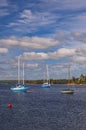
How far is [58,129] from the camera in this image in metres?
52.8

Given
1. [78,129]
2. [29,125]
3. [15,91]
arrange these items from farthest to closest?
[15,91] → [29,125] → [78,129]

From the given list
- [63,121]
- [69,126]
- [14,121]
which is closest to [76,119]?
[63,121]

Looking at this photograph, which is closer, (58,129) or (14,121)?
(58,129)

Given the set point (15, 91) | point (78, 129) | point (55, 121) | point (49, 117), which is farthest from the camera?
point (15, 91)

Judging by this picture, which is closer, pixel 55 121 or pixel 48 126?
pixel 48 126

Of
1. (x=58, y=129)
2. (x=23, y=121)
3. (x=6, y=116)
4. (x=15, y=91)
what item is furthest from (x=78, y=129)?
(x=15, y=91)

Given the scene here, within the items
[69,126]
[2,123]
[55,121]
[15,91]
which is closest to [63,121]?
[55,121]

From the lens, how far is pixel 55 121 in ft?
202

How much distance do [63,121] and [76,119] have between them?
327 cm

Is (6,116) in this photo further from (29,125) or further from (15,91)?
(15,91)

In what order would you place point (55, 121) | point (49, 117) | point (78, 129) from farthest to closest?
point (49, 117), point (55, 121), point (78, 129)

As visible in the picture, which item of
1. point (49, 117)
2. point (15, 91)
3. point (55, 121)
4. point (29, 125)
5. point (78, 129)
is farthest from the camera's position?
point (15, 91)

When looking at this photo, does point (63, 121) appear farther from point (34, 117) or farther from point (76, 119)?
point (34, 117)

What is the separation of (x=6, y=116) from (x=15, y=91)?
115318mm
